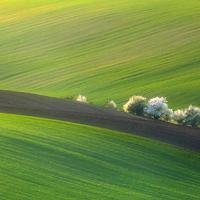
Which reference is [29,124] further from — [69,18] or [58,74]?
[69,18]

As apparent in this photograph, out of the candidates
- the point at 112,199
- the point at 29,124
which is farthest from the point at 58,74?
the point at 112,199

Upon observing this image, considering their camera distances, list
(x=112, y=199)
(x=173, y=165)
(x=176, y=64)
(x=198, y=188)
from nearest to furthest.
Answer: (x=112, y=199) < (x=198, y=188) < (x=173, y=165) < (x=176, y=64)

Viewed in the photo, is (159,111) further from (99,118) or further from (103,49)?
(103,49)

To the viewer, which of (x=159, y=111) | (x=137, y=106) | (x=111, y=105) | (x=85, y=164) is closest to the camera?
(x=85, y=164)

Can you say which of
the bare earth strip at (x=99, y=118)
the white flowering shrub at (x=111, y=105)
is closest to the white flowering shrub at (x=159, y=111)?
the bare earth strip at (x=99, y=118)

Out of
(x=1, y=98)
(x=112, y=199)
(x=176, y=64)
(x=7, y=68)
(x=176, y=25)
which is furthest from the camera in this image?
(x=176, y=25)

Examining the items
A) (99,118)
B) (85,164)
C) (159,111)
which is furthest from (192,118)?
(85,164)

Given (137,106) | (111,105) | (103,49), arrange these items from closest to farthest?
1. (137,106)
2. (111,105)
3. (103,49)

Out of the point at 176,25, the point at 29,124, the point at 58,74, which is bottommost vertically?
the point at 29,124
